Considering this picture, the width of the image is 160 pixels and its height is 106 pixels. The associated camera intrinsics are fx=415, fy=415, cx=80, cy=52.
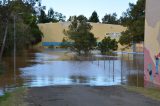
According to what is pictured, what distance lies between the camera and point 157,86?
68.5ft

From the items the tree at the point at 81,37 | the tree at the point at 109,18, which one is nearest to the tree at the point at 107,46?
the tree at the point at 81,37

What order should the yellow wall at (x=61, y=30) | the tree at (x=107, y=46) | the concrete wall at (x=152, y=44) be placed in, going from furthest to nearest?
1. the yellow wall at (x=61, y=30)
2. the tree at (x=107, y=46)
3. the concrete wall at (x=152, y=44)

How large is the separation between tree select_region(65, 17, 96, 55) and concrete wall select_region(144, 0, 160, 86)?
59728 mm

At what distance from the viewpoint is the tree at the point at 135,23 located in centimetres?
4900

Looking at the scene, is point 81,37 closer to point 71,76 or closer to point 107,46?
point 107,46

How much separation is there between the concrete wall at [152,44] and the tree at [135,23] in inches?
1017

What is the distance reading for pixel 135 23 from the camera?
4966cm

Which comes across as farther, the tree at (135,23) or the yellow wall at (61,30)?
the yellow wall at (61,30)

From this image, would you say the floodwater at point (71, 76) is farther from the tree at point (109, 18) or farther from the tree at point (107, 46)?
the tree at point (109, 18)

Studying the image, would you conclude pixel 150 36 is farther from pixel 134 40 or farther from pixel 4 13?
pixel 134 40

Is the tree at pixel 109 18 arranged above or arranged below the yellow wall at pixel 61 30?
above

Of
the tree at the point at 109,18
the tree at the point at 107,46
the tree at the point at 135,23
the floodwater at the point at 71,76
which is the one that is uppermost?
the tree at the point at 109,18

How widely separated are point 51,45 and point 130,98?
123 meters

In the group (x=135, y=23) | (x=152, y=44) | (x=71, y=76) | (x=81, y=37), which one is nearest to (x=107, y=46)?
(x=81, y=37)
